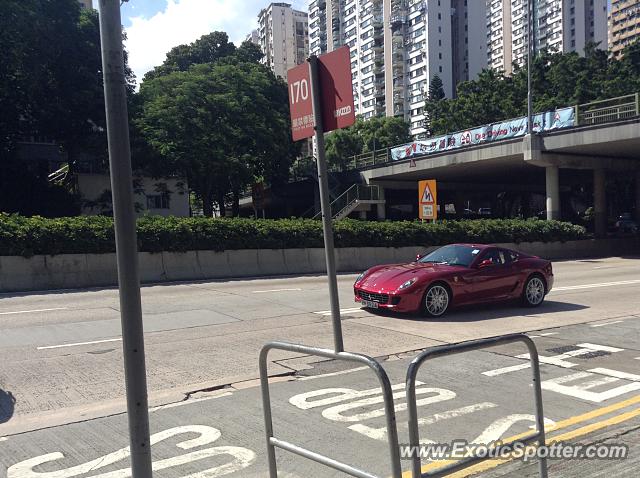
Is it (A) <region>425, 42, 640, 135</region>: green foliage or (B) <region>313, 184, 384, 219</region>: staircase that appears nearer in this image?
(B) <region>313, 184, 384, 219</region>: staircase

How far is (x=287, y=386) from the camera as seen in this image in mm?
6914

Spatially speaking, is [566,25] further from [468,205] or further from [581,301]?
[581,301]

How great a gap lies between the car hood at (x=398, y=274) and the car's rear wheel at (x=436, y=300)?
0.78 feet

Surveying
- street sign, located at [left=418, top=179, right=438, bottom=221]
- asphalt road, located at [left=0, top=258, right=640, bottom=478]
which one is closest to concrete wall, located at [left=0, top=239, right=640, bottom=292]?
street sign, located at [left=418, top=179, right=438, bottom=221]

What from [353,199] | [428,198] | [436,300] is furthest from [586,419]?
[353,199]

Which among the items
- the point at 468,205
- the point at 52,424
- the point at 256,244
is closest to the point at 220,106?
the point at 256,244

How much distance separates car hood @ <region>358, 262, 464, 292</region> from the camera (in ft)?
37.5

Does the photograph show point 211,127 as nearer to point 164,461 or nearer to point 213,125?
point 213,125

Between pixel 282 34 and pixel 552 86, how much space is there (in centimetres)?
9865

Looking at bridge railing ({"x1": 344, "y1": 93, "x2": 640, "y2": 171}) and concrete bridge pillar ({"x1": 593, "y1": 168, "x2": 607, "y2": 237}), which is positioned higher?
bridge railing ({"x1": 344, "y1": 93, "x2": 640, "y2": 171})

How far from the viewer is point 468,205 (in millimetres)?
86125

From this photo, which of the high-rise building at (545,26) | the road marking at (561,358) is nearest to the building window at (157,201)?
the road marking at (561,358)

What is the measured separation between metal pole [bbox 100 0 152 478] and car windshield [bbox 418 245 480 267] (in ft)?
32.4

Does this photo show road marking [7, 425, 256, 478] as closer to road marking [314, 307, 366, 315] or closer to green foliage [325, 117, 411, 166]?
road marking [314, 307, 366, 315]
